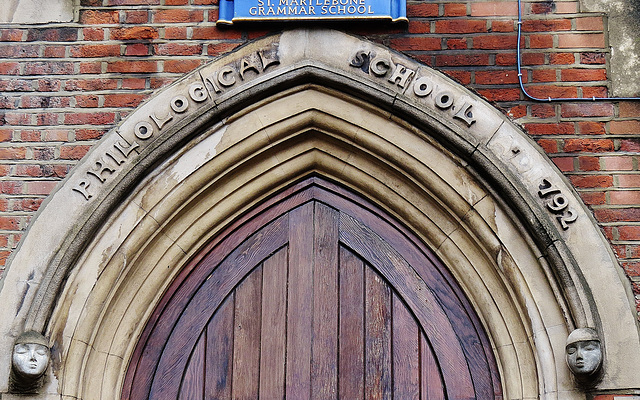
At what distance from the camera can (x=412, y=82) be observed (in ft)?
13.0

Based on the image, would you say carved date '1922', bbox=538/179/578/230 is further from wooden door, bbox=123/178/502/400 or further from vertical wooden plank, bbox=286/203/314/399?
vertical wooden plank, bbox=286/203/314/399

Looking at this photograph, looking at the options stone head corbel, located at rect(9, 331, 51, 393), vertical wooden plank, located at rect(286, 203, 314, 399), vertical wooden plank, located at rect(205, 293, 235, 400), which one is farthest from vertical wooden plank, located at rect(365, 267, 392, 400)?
stone head corbel, located at rect(9, 331, 51, 393)

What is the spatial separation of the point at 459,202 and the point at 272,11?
120cm

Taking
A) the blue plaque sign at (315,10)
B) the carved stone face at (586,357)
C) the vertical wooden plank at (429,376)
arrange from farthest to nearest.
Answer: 1. the blue plaque sign at (315,10)
2. the vertical wooden plank at (429,376)
3. the carved stone face at (586,357)

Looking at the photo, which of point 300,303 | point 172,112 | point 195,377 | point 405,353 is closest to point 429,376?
point 405,353

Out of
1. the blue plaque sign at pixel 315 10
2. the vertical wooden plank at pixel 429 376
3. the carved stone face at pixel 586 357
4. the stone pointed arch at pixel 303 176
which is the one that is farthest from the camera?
the blue plaque sign at pixel 315 10

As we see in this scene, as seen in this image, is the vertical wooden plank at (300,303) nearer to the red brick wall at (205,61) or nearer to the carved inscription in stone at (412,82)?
the carved inscription in stone at (412,82)

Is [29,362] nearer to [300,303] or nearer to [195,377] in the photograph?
[195,377]

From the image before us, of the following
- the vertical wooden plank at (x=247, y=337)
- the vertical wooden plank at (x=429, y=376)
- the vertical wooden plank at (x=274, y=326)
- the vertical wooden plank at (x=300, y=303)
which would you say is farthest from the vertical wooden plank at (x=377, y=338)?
the vertical wooden plank at (x=247, y=337)

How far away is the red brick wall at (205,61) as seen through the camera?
3.89m

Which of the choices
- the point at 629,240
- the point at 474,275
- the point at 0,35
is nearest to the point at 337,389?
the point at 474,275

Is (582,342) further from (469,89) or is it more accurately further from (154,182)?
(154,182)

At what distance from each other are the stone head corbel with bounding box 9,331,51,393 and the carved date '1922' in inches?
84.2

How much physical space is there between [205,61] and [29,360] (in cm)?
150
